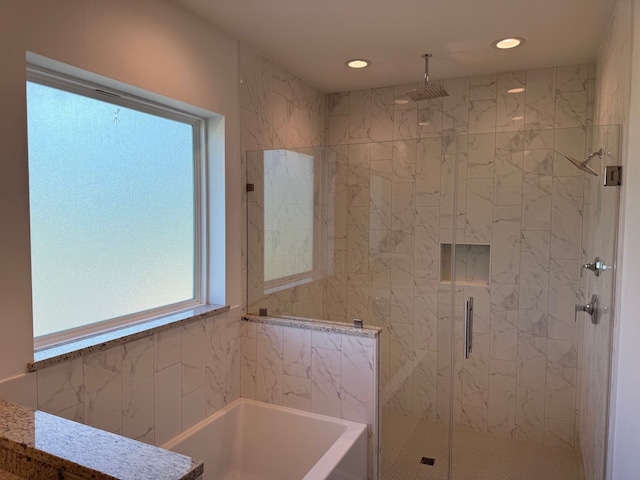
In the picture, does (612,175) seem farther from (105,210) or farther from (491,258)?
(105,210)

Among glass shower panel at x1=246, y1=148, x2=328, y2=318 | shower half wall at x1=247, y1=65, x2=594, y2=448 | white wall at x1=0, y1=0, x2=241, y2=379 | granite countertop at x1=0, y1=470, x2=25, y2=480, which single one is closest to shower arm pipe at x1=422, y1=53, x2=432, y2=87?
shower half wall at x1=247, y1=65, x2=594, y2=448

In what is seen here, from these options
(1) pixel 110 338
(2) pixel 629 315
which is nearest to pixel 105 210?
(1) pixel 110 338

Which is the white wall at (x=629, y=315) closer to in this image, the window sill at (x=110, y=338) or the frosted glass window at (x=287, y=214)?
the frosted glass window at (x=287, y=214)

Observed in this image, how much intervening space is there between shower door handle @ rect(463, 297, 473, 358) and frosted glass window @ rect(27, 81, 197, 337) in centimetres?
176

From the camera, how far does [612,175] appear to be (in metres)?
2.20

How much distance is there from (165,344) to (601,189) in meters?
2.41

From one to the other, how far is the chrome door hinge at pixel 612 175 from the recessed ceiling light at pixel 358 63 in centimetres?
159

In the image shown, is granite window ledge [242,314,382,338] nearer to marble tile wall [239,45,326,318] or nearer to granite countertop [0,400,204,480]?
marble tile wall [239,45,326,318]

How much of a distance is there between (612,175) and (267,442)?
7.68ft

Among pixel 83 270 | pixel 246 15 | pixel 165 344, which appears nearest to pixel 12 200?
pixel 83 270

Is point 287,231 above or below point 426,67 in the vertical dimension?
below

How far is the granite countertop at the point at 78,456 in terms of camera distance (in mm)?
994

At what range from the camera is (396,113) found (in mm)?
3545

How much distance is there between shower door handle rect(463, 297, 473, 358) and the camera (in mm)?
2977
